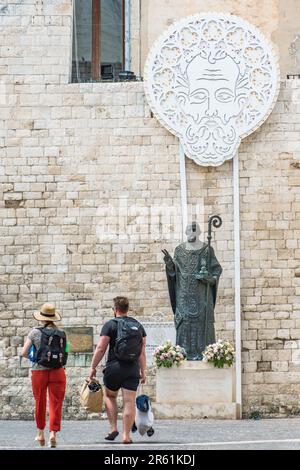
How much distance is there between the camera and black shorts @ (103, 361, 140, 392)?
12445mm

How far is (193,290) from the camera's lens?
1733cm

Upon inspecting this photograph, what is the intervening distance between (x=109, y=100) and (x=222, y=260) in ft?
9.03

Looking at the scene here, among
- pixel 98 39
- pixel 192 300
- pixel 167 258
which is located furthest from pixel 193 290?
pixel 98 39

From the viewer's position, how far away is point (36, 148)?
19.3 meters

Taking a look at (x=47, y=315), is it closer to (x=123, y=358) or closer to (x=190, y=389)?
(x=123, y=358)

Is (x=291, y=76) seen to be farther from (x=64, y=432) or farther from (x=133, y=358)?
(x=133, y=358)

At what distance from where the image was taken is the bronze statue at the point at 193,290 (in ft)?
56.3

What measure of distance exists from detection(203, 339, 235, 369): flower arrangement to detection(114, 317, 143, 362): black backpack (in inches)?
173

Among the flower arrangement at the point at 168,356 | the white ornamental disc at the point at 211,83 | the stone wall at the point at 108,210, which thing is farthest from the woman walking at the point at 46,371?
the white ornamental disc at the point at 211,83

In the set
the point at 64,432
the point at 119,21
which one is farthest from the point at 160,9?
the point at 64,432

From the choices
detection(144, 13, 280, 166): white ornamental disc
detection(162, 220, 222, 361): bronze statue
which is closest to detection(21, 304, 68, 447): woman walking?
detection(162, 220, 222, 361): bronze statue

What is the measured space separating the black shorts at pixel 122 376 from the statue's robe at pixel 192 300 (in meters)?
4.62

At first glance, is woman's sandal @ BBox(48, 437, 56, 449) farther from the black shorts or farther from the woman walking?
the black shorts

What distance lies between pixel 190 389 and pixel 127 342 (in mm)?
4648
